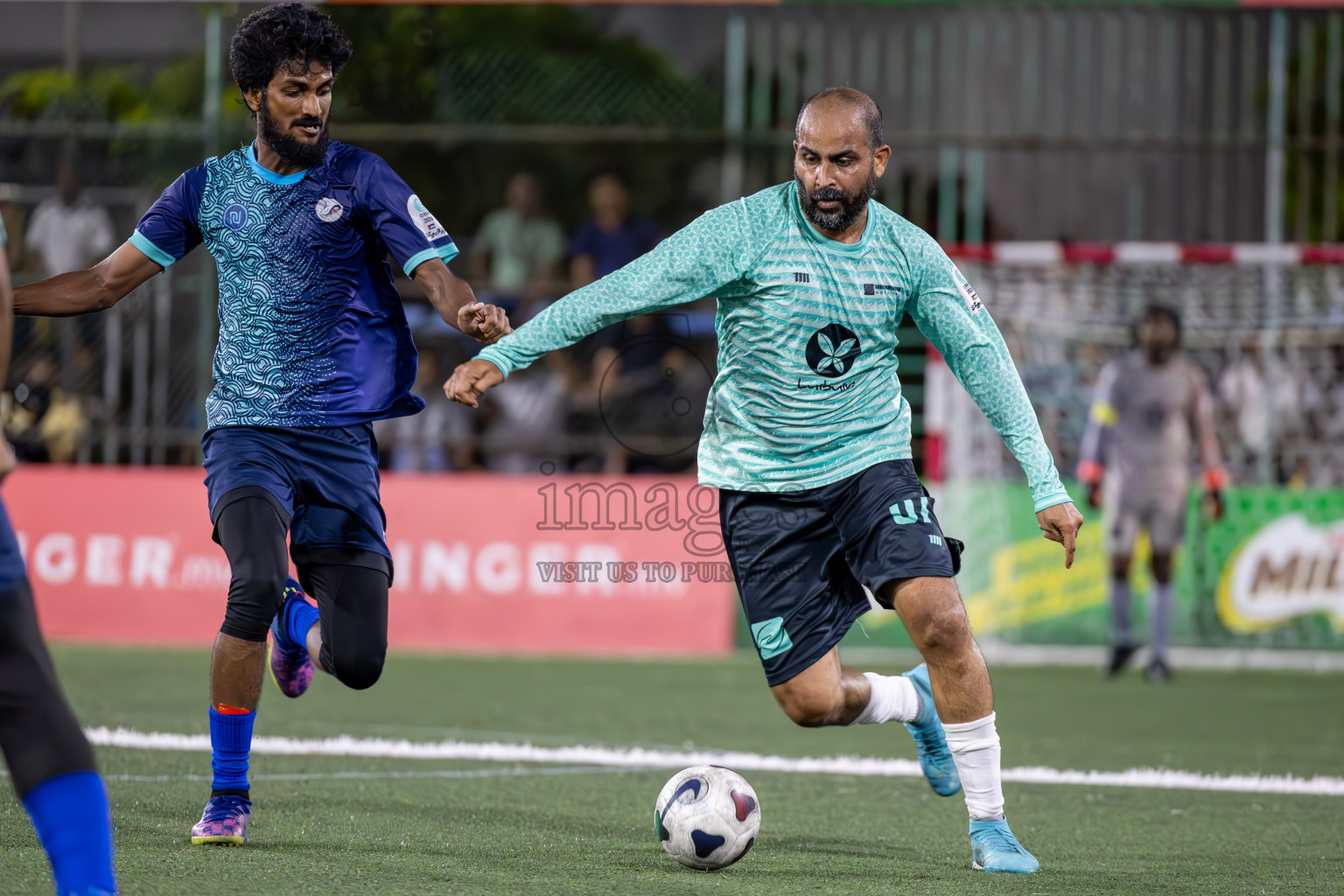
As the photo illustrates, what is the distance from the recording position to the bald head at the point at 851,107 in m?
4.95

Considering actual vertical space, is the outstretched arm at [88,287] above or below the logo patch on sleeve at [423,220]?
below

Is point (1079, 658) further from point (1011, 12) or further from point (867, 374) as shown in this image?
point (867, 374)

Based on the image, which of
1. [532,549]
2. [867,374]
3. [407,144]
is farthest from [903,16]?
[867,374]

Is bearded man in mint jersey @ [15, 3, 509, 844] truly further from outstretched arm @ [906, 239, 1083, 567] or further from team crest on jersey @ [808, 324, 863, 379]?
outstretched arm @ [906, 239, 1083, 567]

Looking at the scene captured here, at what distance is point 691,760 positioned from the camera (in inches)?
288

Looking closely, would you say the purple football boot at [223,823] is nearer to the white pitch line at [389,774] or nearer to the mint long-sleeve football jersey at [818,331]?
the white pitch line at [389,774]

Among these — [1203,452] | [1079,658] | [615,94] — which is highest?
[615,94]

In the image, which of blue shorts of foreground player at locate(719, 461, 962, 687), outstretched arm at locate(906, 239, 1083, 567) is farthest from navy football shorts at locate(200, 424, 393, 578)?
outstretched arm at locate(906, 239, 1083, 567)

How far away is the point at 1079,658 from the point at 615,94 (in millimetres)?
5754

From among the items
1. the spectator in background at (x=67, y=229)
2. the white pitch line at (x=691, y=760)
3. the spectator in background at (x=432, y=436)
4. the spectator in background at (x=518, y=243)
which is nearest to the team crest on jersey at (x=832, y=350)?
the white pitch line at (x=691, y=760)

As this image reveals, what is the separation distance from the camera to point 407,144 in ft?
44.9

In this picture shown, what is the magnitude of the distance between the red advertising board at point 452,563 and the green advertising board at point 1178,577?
167 centimetres

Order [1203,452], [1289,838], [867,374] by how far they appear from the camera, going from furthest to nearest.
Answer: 1. [1203,452]
2. [1289,838]
3. [867,374]

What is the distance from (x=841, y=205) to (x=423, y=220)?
128 centimetres
